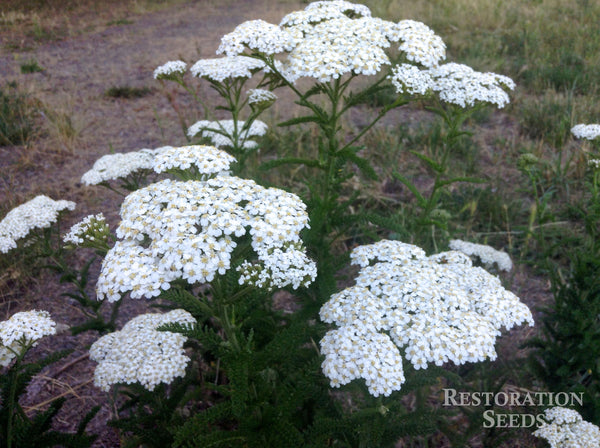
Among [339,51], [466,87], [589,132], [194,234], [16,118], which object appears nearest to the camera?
[194,234]

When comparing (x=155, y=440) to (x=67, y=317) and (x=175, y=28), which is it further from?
(x=175, y=28)

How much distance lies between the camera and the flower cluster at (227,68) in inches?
120

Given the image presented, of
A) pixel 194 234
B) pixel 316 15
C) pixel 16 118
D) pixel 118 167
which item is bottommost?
pixel 16 118

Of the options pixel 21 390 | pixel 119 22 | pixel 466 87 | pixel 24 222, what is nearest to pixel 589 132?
pixel 466 87

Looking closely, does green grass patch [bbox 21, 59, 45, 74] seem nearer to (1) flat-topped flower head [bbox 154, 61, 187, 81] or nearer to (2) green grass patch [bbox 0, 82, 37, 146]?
(2) green grass patch [bbox 0, 82, 37, 146]

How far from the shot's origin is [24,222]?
287 centimetres

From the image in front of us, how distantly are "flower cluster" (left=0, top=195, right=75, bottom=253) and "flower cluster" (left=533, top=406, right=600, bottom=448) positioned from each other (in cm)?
314

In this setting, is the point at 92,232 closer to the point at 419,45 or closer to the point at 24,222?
the point at 24,222

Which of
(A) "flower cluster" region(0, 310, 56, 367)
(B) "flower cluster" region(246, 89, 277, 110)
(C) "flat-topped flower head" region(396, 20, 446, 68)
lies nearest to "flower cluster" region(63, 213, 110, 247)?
(A) "flower cluster" region(0, 310, 56, 367)

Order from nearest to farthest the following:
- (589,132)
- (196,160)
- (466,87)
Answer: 1. (196,160)
2. (466,87)
3. (589,132)

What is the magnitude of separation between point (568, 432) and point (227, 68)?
117 inches

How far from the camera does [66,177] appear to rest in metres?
5.38

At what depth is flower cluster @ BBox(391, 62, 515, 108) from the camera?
2691 mm

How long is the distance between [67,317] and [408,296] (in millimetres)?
2841
